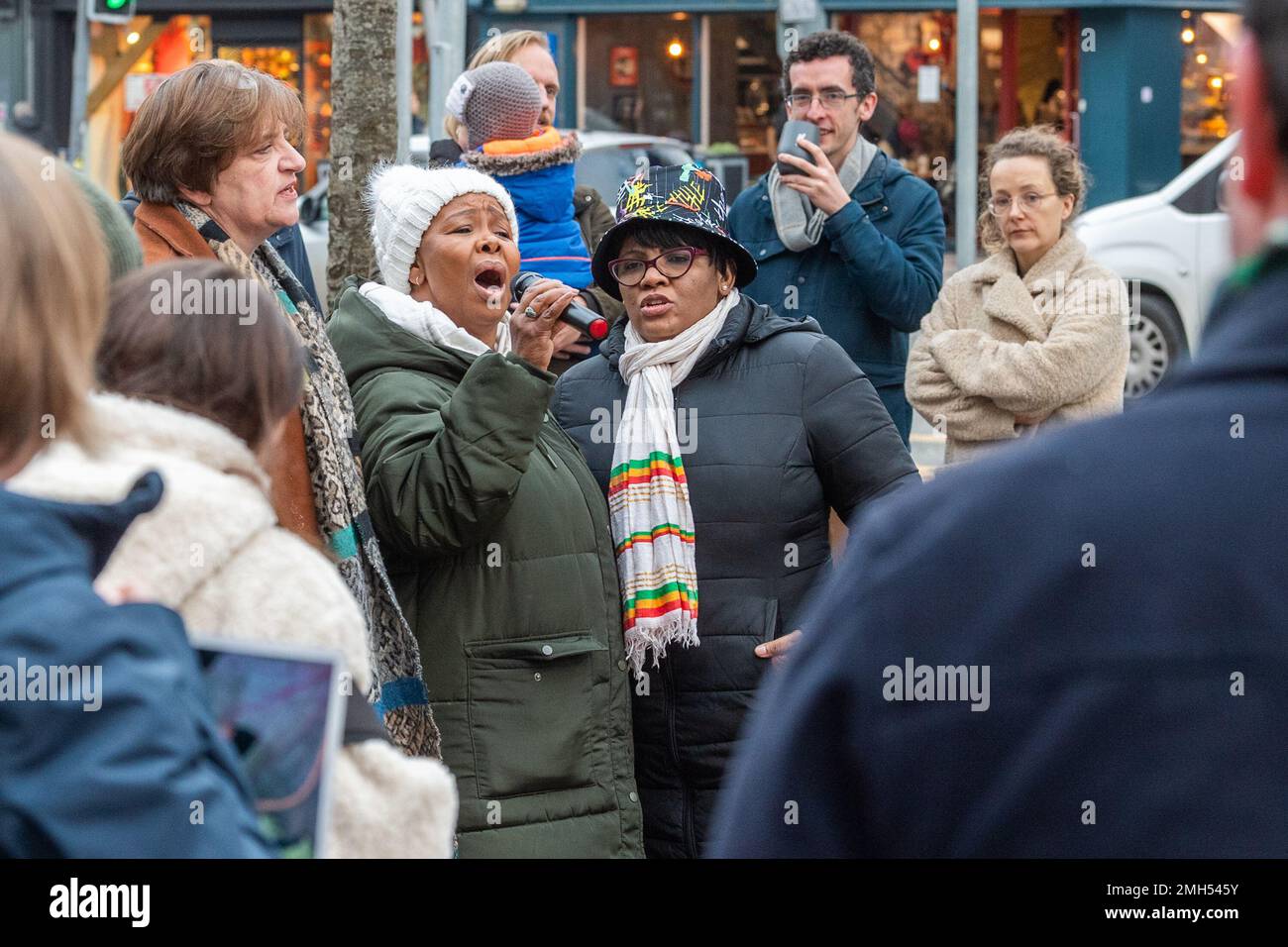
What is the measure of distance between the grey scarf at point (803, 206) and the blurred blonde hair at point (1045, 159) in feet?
1.29

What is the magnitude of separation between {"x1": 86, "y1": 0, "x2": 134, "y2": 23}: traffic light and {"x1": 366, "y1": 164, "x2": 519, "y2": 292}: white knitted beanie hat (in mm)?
9183

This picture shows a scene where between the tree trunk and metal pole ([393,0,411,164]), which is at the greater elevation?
metal pole ([393,0,411,164])

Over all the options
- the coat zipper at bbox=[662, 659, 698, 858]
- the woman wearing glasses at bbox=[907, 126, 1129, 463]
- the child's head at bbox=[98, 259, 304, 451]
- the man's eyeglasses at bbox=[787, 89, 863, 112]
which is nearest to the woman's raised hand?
the coat zipper at bbox=[662, 659, 698, 858]

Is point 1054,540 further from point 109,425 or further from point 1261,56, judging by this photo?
point 109,425

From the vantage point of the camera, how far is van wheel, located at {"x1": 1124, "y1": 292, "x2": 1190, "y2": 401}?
12797 mm

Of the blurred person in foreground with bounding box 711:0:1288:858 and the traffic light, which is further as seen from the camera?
the traffic light

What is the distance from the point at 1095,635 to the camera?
1.23 metres

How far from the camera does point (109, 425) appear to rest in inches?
75.5

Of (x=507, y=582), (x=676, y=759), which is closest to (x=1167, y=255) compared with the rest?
(x=676, y=759)

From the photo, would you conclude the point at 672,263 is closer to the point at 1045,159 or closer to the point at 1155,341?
the point at 1045,159

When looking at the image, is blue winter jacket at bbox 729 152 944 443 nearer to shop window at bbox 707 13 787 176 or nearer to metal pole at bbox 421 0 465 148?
metal pole at bbox 421 0 465 148

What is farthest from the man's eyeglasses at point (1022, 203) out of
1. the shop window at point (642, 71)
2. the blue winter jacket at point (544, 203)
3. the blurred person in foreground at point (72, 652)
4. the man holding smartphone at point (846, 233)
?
the shop window at point (642, 71)

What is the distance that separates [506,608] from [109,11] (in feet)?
33.5

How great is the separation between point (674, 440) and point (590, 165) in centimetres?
1116
